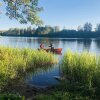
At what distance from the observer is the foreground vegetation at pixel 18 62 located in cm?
1505

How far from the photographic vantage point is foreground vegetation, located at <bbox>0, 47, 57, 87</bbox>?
15047 mm

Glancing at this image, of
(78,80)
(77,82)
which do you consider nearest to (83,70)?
(78,80)

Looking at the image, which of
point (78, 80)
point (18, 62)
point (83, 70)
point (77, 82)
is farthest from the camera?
point (18, 62)

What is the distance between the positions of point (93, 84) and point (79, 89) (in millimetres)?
938

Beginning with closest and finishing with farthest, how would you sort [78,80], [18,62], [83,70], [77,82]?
1. [77,82]
2. [83,70]
3. [78,80]
4. [18,62]

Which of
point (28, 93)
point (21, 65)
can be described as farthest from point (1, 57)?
point (28, 93)

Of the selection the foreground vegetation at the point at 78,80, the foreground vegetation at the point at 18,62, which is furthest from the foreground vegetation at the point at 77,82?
the foreground vegetation at the point at 18,62

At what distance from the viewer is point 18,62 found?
18.8 meters

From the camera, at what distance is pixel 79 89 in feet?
40.5

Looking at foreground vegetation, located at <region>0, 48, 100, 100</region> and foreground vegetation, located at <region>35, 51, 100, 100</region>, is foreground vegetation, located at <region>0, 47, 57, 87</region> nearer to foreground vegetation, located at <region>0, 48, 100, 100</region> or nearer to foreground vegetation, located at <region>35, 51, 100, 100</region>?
foreground vegetation, located at <region>0, 48, 100, 100</region>

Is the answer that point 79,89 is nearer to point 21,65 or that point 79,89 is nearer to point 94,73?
point 94,73

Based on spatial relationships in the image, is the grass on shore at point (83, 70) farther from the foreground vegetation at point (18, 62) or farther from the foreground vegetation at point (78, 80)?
the foreground vegetation at point (18, 62)

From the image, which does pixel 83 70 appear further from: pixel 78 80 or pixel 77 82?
pixel 77 82

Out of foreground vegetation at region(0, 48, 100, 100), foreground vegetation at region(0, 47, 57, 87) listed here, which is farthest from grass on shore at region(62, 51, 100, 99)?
foreground vegetation at region(0, 47, 57, 87)
